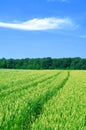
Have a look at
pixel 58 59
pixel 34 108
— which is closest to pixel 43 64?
pixel 58 59

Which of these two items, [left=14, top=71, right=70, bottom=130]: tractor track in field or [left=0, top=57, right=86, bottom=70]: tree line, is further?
[left=0, top=57, right=86, bottom=70]: tree line

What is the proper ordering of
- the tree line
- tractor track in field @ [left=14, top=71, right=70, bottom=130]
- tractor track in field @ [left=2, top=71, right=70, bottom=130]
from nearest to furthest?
1. tractor track in field @ [left=2, top=71, right=70, bottom=130]
2. tractor track in field @ [left=14, top=71, right=70, bottom=130]
3. the tree line

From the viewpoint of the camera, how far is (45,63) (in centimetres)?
12606

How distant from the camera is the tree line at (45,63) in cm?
12362

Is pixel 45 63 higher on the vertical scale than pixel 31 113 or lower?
higher

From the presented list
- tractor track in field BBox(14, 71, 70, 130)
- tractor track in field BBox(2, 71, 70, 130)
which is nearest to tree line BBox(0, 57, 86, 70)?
tractor track in field BBox(14, 71, 70, 130)

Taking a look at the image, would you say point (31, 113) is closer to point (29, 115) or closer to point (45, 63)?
point (29, 115)

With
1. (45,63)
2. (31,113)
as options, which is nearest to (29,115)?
(31,113)

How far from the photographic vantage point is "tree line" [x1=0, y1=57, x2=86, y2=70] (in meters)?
124

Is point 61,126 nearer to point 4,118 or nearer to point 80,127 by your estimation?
point 80,127

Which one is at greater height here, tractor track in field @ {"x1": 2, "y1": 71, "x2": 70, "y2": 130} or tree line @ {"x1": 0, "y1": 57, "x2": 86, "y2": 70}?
tree line @ {"x1": 0, "y1": 57, "x2": 86, "y2": 70}

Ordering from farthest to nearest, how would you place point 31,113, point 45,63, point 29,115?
point 45,63 → point 31,113 → point 29,115

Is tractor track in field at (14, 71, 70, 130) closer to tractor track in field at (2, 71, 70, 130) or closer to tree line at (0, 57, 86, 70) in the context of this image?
tractor track in field at (2, 71, 70, 130)

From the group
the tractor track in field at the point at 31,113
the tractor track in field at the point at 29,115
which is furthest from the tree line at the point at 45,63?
the tractor track in field at the point at 29,115
